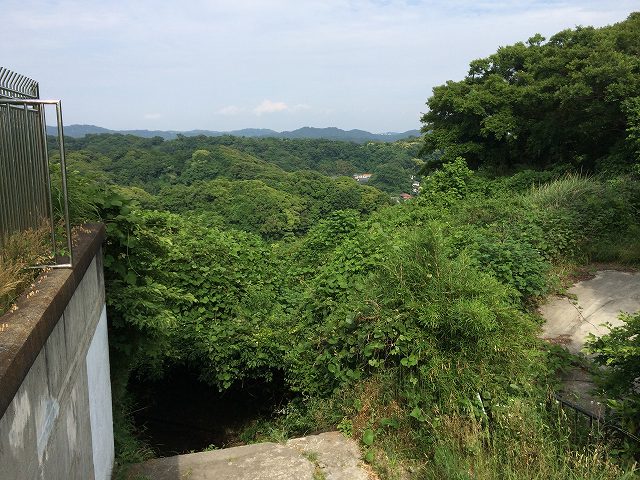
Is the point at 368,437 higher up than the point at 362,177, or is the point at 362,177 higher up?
the point at 368,437

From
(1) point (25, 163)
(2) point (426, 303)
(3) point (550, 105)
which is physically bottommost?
(2) point (426, 303)

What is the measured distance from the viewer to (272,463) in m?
4.22

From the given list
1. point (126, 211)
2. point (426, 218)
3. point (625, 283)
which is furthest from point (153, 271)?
point (625, 283)

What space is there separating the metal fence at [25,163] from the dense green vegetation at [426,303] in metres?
1.01

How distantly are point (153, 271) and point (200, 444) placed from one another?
8.87 feet

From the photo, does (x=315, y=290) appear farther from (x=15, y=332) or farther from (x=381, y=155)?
(x=381, y=155)

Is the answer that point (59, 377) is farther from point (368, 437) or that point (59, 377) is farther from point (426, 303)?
point (426, 303)

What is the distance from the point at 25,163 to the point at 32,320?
108cm

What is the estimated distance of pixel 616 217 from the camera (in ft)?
28.4

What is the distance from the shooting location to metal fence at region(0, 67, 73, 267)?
248cm

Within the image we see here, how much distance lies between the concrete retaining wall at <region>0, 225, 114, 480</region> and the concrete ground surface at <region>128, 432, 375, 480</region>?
19.8 inches

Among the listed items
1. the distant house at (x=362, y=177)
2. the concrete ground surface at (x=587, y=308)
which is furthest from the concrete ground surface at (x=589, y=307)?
the distant house at (x=362, y=177)

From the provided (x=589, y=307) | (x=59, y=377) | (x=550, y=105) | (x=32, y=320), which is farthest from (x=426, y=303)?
(x=550, y=105)

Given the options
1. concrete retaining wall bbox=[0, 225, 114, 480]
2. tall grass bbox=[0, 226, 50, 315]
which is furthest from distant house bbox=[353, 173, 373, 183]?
tall grass bbox=[0, 226, 50, 315]
